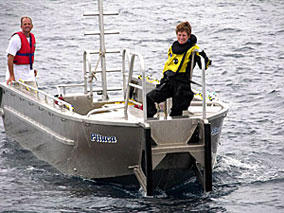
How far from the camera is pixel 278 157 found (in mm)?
12727

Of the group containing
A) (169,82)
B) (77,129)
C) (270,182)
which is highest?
(169,82)

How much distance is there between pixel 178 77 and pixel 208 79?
1018 centimetres

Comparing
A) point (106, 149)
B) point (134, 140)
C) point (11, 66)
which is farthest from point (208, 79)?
point (134, 140)

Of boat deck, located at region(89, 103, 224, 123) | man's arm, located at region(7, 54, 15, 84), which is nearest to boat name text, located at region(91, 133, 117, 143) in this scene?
boat deck, located at region(89, 103, 224, 123)

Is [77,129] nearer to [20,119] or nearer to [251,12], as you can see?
[20,119]

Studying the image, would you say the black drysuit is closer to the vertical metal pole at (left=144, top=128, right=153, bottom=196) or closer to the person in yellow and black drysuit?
the person in yellow and black drysuit

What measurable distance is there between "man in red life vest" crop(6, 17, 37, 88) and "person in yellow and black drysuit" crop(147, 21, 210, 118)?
3513mm

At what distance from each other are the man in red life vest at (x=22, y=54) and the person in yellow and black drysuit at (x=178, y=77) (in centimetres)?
351

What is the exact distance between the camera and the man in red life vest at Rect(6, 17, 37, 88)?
12.9m

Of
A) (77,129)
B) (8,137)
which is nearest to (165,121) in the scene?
(77,129)

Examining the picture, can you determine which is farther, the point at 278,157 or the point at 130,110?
the point at 278,157

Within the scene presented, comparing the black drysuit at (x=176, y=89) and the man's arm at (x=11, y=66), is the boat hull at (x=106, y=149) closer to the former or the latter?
the black drysuit at (x=176, y=89)

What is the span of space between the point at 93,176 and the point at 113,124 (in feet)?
3.69

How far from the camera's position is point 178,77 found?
1044cm
